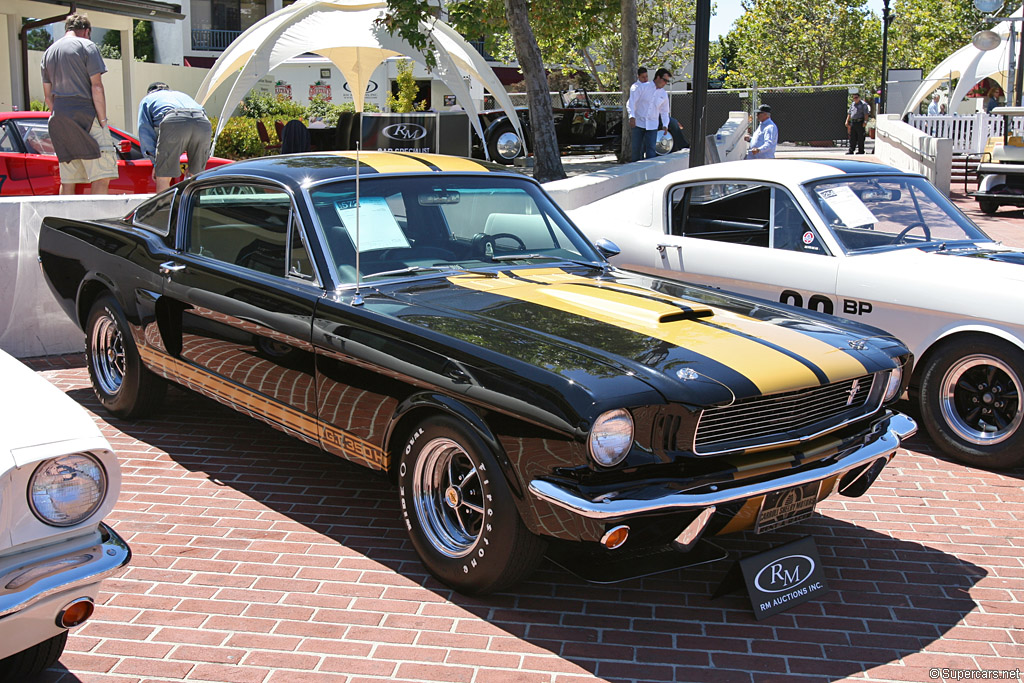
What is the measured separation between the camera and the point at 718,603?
3.88m

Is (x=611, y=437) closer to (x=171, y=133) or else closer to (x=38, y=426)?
(x=38, y=426)

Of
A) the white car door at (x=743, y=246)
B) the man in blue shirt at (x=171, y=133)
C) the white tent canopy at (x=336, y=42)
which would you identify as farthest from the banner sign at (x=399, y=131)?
the white car door at (x=743, y=246)

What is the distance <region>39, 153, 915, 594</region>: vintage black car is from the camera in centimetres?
340

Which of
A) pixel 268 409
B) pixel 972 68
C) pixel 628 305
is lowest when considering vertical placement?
pixel 268 409

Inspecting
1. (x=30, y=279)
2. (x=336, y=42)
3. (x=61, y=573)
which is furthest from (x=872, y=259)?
(x=336, y=42)

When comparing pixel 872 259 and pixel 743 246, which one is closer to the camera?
pixel 872 259

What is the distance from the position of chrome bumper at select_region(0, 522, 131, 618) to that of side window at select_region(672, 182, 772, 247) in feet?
15.1

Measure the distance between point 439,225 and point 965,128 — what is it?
21529mm

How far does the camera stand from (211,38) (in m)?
47.6

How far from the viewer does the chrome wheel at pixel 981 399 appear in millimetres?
5289

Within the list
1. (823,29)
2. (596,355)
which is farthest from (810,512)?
(823,29)

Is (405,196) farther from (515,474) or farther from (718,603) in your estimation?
(718,603)

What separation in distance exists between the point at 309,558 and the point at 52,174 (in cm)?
933

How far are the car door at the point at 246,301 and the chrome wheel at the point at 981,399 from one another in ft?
11.3
